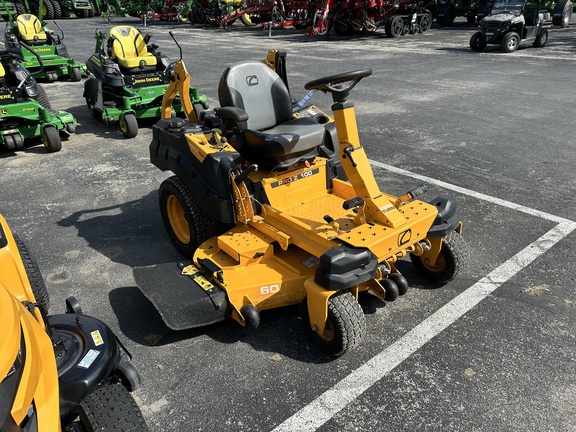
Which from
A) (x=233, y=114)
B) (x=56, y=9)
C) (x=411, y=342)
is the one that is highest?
(x=233, y=114)

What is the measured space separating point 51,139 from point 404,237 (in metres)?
5.90

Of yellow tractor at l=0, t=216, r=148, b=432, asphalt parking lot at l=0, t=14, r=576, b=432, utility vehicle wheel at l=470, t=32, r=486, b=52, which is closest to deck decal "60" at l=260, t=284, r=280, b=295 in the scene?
asphalt parking lot at l=0, t=14, r=576, b=432

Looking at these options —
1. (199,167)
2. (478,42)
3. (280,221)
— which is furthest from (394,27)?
(280,221)

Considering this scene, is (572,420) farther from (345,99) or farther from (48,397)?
(48,397)

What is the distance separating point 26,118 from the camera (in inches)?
293

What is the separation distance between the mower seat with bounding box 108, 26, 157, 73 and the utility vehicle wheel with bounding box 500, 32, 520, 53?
9.99m

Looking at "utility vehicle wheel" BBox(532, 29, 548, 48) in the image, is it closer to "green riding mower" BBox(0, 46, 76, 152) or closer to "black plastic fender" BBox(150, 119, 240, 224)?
"green riding mower" BBox(0, 46, 76, 152)

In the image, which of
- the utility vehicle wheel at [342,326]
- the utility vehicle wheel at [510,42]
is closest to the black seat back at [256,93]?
the utility vehicle wheel at [342,326]

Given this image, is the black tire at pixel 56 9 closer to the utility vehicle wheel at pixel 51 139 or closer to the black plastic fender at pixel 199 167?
the utility vehicle wheel at pixel 51 139

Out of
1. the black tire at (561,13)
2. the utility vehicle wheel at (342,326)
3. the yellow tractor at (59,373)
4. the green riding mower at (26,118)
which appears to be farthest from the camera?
the black tire at (561,13)

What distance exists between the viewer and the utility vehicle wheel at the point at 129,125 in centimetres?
797

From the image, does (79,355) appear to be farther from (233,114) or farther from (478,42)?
(478,42)

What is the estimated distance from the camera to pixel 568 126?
7.75m

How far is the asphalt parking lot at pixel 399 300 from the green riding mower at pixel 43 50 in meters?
4.43
